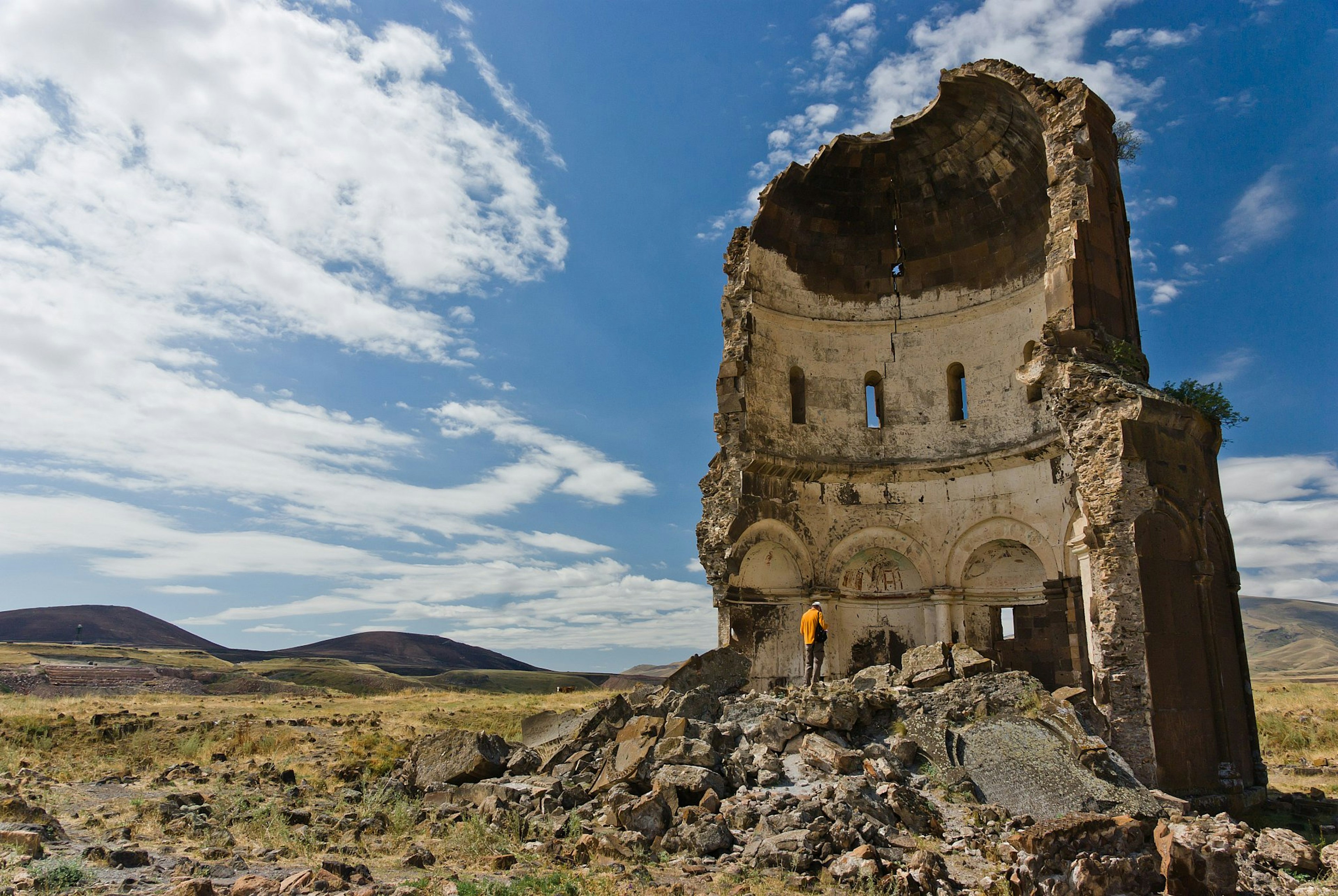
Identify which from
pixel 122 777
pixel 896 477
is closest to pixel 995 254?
pixel 896 477

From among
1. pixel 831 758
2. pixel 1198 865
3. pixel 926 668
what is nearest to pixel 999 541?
pixel 926 668

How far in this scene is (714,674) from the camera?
12648mm

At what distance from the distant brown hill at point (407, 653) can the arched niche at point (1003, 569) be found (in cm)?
4677

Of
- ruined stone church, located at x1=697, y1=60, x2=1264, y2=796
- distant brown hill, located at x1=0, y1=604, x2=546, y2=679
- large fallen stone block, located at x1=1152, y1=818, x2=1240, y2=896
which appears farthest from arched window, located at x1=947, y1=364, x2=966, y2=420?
distant brown hill, located at x1=0, y1=604, x2=546, y2=679

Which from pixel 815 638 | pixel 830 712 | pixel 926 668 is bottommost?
pixel 830 712

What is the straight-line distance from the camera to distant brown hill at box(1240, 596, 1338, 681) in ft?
241

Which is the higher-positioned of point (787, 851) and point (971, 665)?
point (971, 665)

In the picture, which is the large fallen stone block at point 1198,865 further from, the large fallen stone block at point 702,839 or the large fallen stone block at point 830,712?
the large fallen stone block at point 830,712

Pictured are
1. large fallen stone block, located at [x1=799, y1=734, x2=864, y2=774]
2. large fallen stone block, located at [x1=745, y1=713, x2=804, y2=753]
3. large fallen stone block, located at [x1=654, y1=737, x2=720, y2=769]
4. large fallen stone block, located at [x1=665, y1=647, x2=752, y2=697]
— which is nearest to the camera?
large fallen stone block, located at [x1=799, y1=734, x2=864, y2=774]

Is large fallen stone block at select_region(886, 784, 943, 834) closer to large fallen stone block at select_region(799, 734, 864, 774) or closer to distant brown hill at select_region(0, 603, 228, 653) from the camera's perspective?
large fallen stone block at select_region(799, 734, 864, 774)

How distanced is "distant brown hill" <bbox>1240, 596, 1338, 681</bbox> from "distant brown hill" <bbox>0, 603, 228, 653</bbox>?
73329 millimetres

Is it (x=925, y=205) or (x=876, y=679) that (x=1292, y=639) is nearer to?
(x=925, y=205)

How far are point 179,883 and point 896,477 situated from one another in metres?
13.9

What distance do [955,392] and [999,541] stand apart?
3.04 meters
